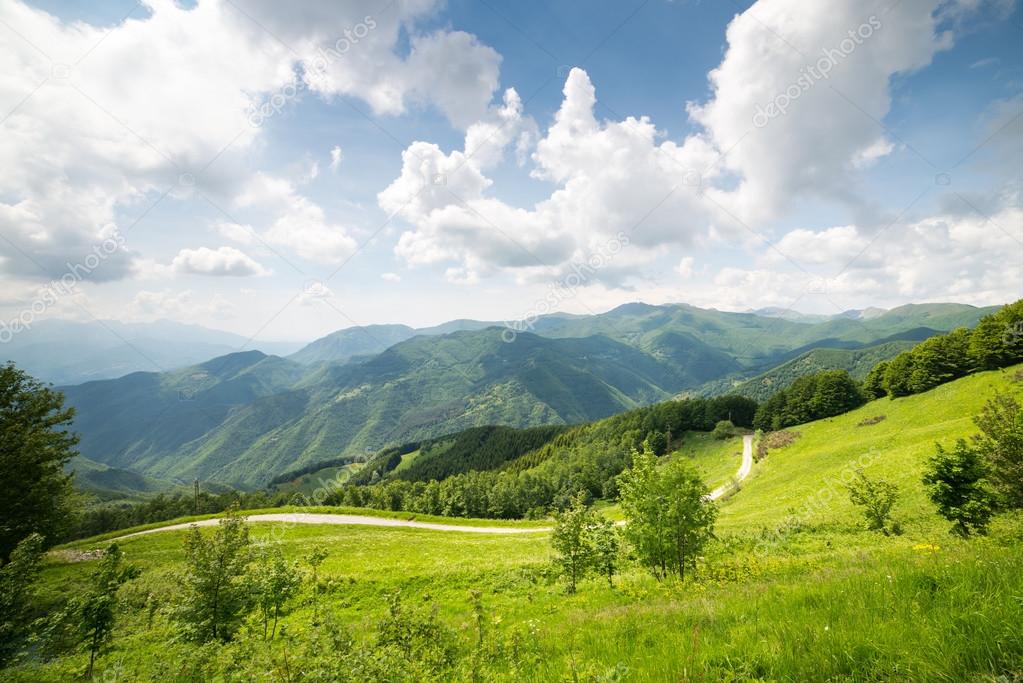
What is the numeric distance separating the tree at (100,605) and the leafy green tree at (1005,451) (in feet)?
94.2

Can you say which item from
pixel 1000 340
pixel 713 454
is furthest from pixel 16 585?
pixel 713 454

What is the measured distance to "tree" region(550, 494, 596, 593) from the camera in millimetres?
15727

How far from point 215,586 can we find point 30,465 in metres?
28.5

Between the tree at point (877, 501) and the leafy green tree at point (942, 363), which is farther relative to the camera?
the leafy green tree at point (942, 363)

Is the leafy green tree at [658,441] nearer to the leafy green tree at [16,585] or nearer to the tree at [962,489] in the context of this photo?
the tree at [962,489]

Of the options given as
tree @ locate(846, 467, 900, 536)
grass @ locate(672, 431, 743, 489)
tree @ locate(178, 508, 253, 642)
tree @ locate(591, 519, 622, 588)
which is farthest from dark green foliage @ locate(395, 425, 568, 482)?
tree @ locate(178, 508, 253, 642)

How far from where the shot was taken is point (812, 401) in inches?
3258

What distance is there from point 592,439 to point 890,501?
354 ft

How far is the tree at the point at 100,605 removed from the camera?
11.3 metres

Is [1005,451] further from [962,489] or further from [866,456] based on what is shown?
[866,456]

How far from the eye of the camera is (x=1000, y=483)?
14.4 meters

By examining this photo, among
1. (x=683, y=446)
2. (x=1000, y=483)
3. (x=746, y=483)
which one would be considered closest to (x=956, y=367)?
(x=746, y=483)

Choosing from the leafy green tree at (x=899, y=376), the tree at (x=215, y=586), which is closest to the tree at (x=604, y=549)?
the tree at (x=215, y=586)

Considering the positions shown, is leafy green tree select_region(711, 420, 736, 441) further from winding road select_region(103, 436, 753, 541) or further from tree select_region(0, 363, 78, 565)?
tree select_region(0, 363, 78, 565)
